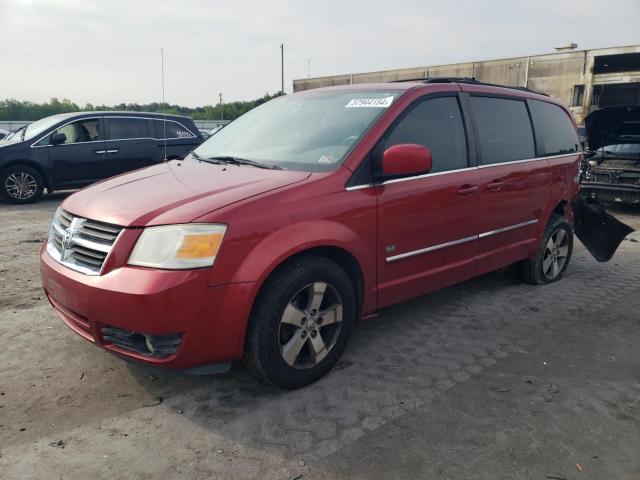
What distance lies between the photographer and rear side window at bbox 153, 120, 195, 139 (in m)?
10.8

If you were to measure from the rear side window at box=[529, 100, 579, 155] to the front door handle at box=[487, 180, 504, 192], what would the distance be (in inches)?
35.9

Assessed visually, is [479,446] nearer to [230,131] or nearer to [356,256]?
[356,256]

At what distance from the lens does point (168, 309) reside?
2.48m

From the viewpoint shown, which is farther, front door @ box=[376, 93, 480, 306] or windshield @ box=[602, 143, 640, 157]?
windshield @ box=[602, 143, 640, 157]

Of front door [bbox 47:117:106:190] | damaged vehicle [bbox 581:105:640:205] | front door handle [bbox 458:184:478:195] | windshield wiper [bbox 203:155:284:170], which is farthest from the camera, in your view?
front door [bbox 47:117:106:190]

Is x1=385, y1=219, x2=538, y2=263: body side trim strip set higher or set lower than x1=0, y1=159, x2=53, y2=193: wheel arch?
lower

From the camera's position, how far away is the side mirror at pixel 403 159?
10.4ft

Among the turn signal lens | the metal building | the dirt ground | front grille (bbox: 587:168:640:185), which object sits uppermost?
the metal building

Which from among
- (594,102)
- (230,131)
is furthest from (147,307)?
(594,102)

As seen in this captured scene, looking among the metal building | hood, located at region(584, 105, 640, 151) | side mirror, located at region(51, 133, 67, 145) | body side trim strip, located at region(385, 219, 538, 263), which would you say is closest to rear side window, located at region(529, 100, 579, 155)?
body side trim strip, located at region(385, 219, 538, 263)

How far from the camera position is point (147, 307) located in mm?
2477

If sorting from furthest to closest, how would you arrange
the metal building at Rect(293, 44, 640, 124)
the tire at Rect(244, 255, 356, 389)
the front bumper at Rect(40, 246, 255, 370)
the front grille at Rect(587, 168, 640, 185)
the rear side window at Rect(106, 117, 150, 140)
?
the metal building at Rect(293, 44, 640, 124), the rear side window at Rect(106, 117, 150, 140), the front grille at Rect(587, 168, 640, 185), the tire at Rect(244, 255, 356, 389), the front bumper at Rect(40, 246, 255, 370)

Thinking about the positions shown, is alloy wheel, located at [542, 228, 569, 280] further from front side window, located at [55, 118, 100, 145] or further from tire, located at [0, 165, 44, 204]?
tire, located at [0, 165, 44, 204]

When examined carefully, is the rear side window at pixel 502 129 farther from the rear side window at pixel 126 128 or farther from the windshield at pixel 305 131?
the rear side window at pixel 126 128
